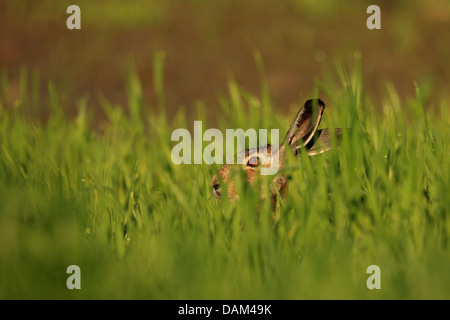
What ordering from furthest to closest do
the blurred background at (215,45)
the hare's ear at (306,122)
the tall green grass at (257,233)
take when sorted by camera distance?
the blurred background at (215,45) < the hare's ear at (306,122) < the tall green grass at (257,233)

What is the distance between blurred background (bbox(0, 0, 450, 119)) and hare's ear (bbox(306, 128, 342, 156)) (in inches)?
97.0

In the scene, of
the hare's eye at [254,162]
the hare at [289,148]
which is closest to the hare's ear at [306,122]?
the hare at [289,148]

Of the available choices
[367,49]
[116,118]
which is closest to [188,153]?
[116,118]

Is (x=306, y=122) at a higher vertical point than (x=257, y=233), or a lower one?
higher

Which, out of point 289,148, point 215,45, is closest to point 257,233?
point 289,148

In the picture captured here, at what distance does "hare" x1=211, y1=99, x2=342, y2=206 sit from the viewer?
6.03 feet

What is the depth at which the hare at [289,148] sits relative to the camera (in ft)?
6.03

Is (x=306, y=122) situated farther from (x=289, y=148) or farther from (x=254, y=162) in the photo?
(x=254, y=162)

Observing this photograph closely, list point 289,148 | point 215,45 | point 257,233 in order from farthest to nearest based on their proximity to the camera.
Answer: point 215,45 < point 289,148 < point 257,233

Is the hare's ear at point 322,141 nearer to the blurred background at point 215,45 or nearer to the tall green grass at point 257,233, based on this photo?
the tall green grass at point 257,233

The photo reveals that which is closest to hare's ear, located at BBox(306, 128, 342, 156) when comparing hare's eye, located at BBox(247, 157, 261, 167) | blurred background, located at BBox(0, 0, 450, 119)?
hare's eye, located at BBox(247, 157, 261, 167)

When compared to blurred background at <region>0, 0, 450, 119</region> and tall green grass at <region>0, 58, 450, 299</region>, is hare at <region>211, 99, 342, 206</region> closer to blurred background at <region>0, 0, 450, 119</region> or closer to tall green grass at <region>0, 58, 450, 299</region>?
tall green grass at <region>0, 58, 450, 299</region>

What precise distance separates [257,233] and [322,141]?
42 cm

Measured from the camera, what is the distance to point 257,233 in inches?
63.1
